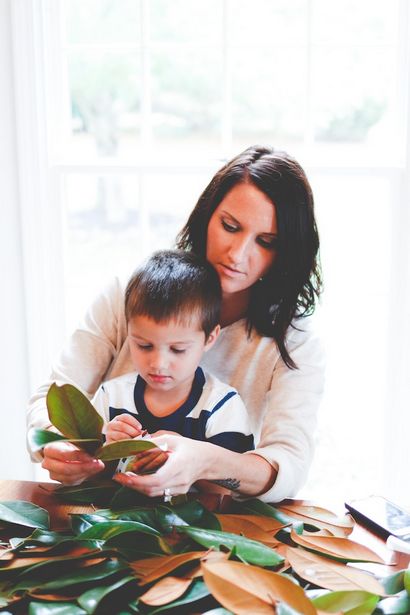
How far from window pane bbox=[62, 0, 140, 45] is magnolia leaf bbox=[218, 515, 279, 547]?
5.86ft

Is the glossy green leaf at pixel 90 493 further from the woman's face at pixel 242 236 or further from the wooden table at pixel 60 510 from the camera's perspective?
the woman's face at pixel 242 236

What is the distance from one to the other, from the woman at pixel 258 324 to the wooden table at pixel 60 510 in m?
0.05

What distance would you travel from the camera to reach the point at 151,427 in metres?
1.65

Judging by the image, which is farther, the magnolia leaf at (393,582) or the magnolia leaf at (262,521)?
the magnolia leaf at (262,521)

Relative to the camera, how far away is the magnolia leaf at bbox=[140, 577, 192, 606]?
1132 mm

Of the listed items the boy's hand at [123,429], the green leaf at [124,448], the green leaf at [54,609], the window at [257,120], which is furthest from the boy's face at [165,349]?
the window at [257,120]

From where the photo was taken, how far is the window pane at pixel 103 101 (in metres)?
2.73

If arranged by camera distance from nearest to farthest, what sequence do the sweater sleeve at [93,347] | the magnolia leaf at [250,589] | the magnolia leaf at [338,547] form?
the magnolia leaf at [250,589]
the magnolia leaf at [338,547]
the sweater sleeve at [93,347]

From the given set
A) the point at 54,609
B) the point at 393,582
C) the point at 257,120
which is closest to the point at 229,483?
the point at 393,582

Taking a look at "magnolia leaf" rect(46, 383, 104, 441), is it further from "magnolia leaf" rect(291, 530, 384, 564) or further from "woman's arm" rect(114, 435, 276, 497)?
"magnolia leaf" rect(291, 530, 384, 564)

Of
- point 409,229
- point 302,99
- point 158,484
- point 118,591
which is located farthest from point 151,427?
point 302,99

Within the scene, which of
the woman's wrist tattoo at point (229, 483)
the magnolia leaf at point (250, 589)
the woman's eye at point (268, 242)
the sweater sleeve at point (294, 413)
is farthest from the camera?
→ the woman's eye at point (268, 242)

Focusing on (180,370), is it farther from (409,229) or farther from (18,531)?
(409,229)

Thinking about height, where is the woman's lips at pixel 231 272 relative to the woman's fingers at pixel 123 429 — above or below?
above
